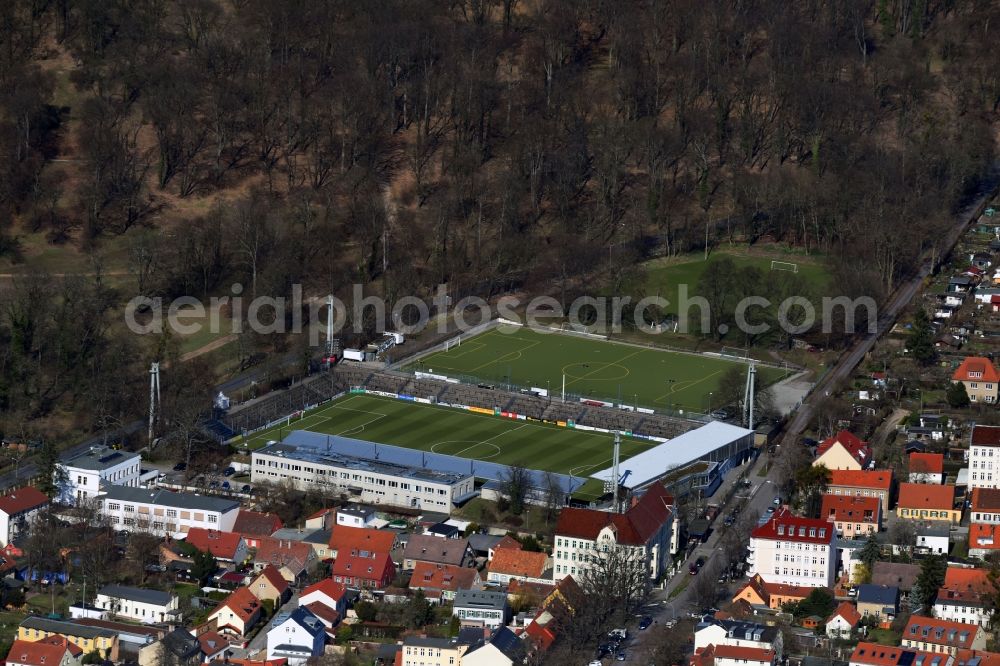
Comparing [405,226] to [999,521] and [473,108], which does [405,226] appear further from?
[999,521]

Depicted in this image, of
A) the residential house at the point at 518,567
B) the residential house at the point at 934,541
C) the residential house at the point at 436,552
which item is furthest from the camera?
the residential house at the point at 934,541

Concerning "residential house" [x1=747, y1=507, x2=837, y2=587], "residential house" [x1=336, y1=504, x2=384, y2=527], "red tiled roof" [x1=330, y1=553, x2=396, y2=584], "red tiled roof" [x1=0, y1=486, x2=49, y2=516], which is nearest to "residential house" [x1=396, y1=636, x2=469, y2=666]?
"red tiled roof" [x1=330, y1=553, x2=396, y2=584]

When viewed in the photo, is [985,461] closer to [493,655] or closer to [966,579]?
[966,579]

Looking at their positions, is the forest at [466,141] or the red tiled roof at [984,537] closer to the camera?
the red tiled roof at [984,537]

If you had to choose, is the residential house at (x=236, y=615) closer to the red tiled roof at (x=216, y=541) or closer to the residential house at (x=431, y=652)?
the red tiled roof at (x=216, y=541)

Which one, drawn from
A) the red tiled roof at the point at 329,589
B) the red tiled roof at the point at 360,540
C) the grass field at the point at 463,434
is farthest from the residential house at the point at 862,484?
the red tiled roof at the point at 329,589

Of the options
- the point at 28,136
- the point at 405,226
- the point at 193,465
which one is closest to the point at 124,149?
the point at 28,136
